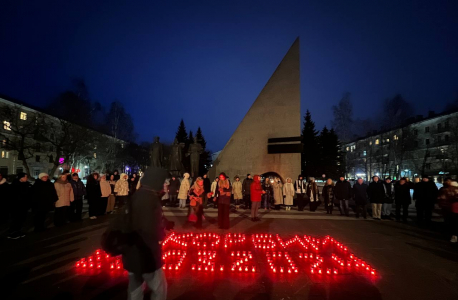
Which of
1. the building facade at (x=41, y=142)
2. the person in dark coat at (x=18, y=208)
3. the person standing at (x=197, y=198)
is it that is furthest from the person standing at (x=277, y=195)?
the building facade at (x=41, y=142)

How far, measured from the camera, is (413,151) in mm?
34750

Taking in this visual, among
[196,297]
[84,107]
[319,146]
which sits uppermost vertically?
[84,107]

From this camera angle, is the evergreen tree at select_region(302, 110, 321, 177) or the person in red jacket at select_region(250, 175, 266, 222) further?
the evergreen tree at select_region(302, 110, 321, 177)

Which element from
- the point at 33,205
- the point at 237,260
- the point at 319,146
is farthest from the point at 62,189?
the point at 319,146

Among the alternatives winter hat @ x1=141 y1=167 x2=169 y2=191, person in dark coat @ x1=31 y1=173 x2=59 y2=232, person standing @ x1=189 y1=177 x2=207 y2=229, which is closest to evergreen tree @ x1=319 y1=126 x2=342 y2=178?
person standing @ x1=189 y1=177 x2=207 y2=229

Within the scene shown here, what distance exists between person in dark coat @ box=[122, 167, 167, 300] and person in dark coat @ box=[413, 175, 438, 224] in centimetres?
1088

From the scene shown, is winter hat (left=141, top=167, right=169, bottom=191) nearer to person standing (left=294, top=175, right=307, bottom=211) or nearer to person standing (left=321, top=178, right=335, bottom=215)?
person standing (left=321, top=178, right=335, bottom=215)

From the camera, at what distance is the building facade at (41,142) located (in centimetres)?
2581

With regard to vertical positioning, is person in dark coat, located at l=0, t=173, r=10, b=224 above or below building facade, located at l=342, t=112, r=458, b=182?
below

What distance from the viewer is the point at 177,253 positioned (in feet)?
19.1

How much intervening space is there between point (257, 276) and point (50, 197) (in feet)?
21.9

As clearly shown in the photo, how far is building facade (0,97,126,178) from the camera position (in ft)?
84.7

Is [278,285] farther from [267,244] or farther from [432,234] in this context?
[432,234]

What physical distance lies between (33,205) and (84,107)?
25.6 metres
